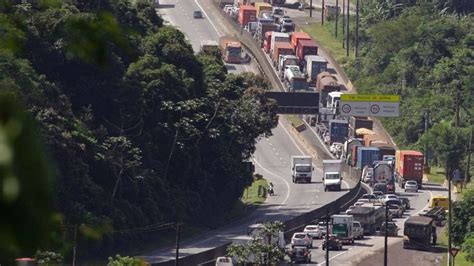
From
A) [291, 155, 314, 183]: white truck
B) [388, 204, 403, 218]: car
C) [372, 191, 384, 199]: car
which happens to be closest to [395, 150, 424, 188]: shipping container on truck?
[372, 191, 384, 199]: car

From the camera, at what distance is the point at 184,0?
127812 mm

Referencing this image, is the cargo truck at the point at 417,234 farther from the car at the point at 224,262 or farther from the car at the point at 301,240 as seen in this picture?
the car at the point at 224,262

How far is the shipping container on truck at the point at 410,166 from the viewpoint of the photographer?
74.8 meters

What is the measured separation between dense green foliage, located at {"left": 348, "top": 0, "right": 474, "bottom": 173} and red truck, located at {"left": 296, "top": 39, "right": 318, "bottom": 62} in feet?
13.3

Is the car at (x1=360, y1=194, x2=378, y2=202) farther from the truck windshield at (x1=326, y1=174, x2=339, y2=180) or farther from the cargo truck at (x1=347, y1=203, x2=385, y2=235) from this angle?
the cargo truck at (x1=347, y1=203, x2=385, y2=235)

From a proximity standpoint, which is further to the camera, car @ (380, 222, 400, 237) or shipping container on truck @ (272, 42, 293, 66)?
shipping container on truck @ (272, 42, 293, 66)

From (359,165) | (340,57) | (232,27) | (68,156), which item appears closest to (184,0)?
(232,27)

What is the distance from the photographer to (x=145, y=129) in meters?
56.6

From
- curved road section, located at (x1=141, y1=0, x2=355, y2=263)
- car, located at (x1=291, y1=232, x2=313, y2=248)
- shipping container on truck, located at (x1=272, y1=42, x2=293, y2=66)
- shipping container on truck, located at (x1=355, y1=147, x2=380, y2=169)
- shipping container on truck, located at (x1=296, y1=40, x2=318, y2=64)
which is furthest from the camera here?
shipping container on truck, located at (x1=296, y1=40, x2=318, y2=64)

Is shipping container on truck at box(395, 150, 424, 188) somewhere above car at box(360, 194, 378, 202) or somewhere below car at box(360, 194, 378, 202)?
above

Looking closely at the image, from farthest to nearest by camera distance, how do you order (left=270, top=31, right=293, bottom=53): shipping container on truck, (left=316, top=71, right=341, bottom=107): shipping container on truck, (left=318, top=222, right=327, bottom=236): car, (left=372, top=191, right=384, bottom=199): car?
(left=270, top=31, right=293, bottom=53): shipping container on truck < (left=316, top=71, right=341, bottom=107): shipping container on truck < (left=372, top=191, right=384, bottom=199): car < (left=318, top=222, right=327, bottom=236): car

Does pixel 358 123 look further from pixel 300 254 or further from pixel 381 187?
pixel 300 254

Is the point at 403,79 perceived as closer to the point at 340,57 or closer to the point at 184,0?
the point at 340,57

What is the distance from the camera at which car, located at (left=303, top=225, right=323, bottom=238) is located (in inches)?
2244
